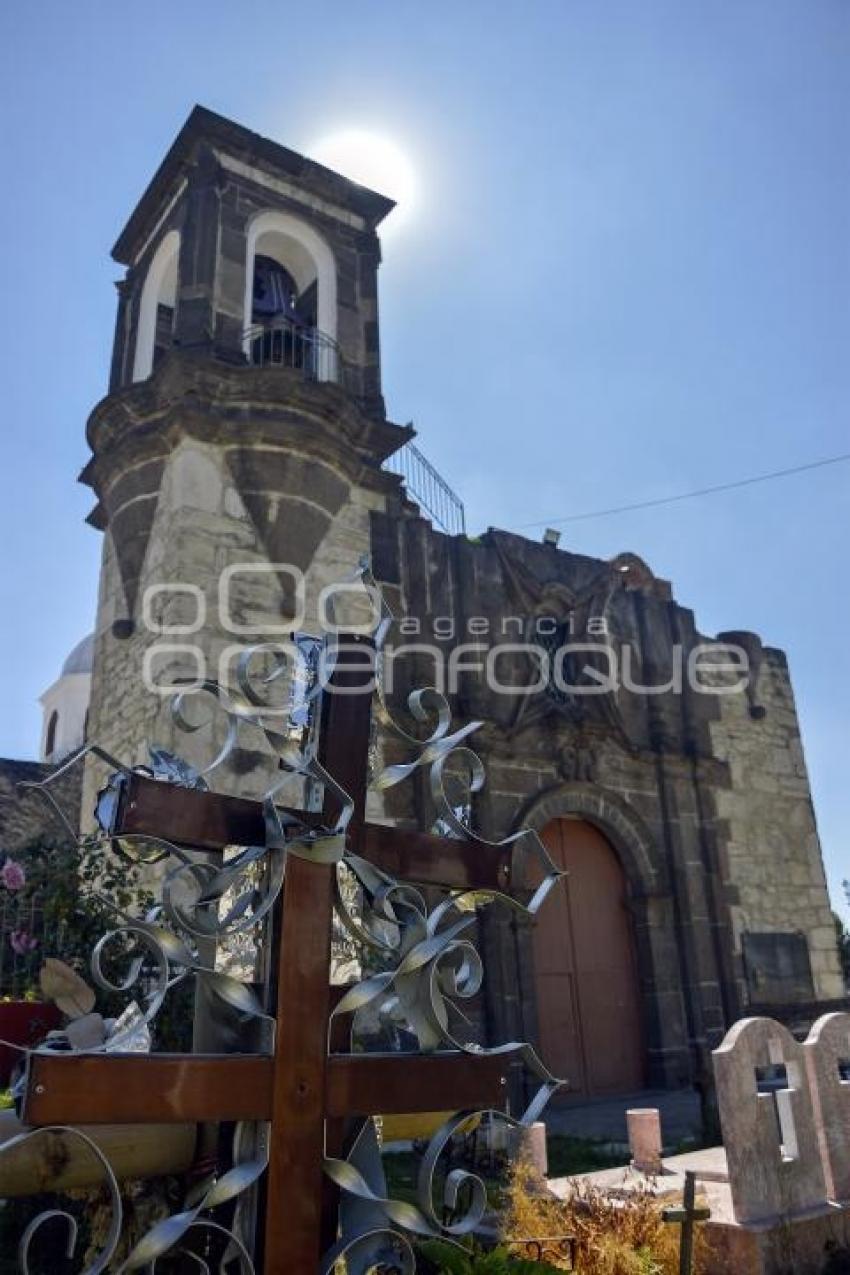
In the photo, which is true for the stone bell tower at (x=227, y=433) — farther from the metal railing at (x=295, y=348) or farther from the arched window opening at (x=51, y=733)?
the arched window opening at (x=51, y=733)

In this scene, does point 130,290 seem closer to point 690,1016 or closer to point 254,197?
point 254,197

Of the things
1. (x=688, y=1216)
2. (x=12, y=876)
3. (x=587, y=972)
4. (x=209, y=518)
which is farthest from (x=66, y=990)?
(x=587, y=972)

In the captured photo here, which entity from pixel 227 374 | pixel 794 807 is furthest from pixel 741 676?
pixel 227 374

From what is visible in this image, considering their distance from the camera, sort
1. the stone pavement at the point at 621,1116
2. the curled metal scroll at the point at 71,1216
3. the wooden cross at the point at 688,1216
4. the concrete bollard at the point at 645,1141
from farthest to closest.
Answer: the stone pavement at the point at 621,1116
the concrete bollard at the point at 645,1141
the wooden cross at the point at 688,1216
the curled metal scroll at the point at 71,1216

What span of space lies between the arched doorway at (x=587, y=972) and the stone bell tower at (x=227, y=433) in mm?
3588

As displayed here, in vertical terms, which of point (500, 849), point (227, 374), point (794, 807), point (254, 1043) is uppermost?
point (227, 374)

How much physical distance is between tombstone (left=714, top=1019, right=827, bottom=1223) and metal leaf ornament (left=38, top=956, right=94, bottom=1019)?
2.40 metres

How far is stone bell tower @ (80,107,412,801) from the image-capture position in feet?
25.9

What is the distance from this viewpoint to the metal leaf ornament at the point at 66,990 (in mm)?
2109

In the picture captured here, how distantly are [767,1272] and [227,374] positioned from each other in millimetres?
7396

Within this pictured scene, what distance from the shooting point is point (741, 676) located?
39.9 ft

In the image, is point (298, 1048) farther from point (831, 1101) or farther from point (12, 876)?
point (12, 876)

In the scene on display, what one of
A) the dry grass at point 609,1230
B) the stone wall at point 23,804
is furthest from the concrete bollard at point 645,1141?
the stone wall at point 23,804

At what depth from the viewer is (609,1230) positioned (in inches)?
133
